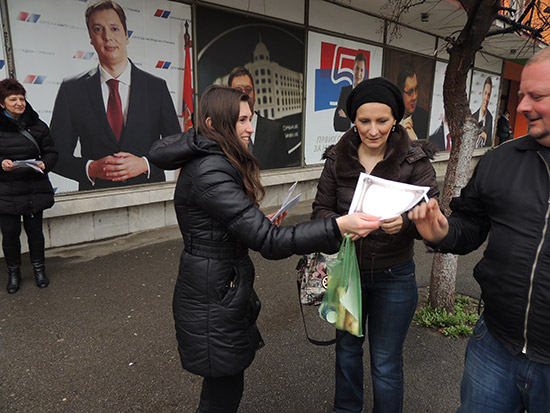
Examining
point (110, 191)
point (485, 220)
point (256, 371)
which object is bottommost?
point (256, 371)

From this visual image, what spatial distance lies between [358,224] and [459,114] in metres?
2.47

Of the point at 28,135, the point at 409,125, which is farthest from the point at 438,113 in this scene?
the point at 28,135

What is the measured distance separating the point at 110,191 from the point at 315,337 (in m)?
3.63

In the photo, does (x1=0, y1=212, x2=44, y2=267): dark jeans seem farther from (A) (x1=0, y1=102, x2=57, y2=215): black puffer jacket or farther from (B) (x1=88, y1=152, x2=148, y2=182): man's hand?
(B) (x1=88, y1=152, x2=148, y2=182): man's hand

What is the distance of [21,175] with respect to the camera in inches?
156

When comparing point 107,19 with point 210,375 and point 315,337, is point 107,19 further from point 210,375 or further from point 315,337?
point 210,375

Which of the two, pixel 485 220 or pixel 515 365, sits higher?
pixel 485 220

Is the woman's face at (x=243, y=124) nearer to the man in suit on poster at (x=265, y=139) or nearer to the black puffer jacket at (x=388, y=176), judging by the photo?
the black puffer jacket at (x=388, y=176)

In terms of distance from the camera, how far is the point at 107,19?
522 cm

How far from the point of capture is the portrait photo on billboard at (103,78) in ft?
15.8

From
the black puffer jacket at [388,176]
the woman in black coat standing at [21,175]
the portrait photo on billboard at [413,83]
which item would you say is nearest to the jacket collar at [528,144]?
the black puffer jacket at [388,176]

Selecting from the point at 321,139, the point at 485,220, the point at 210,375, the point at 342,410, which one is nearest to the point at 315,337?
the point at 342,410

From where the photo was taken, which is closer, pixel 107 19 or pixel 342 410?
pixel 342 410

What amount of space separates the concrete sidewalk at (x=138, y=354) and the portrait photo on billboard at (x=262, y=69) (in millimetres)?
3416
